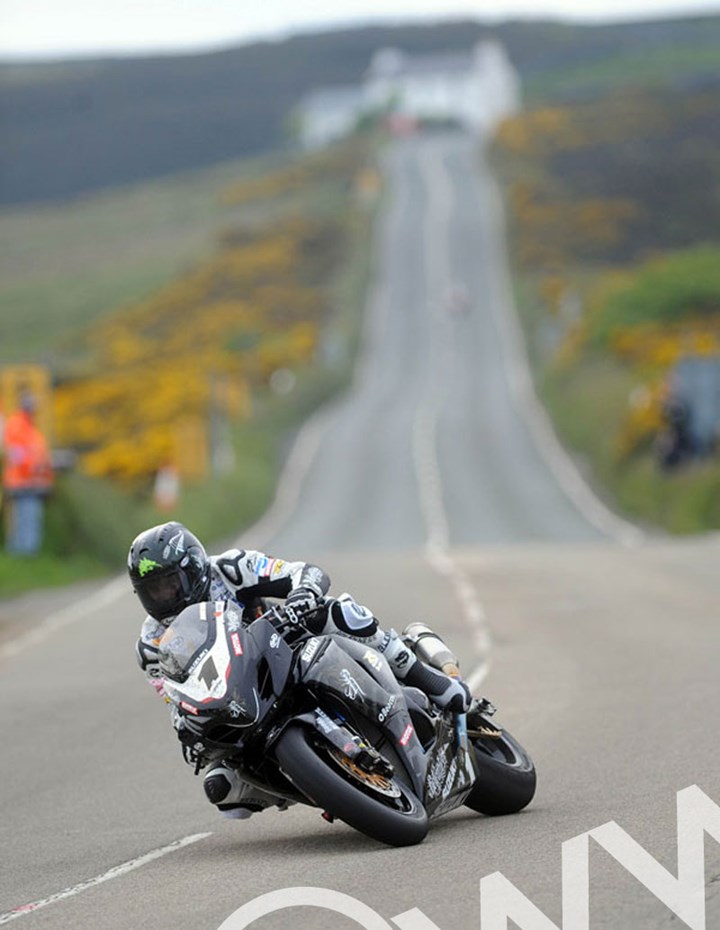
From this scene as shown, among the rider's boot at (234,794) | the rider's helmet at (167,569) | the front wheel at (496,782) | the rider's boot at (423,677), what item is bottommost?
the front wheel at (496,782)

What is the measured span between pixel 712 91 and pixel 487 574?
11840 cm

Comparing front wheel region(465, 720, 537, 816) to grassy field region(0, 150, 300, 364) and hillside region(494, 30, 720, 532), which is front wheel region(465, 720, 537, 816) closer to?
hillside region(494, 30, 720, 532)

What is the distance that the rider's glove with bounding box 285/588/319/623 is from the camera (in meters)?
8.23

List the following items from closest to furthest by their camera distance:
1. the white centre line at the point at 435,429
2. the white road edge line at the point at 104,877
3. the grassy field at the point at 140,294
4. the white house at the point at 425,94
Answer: the white road edge line at the point at 104,877, the white centre line at the point at 435,429, the grassy field at the point at 140,294, the white house at the point at 425,94

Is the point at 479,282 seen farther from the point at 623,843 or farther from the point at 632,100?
the point at 623,843

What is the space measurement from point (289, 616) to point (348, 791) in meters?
0.92

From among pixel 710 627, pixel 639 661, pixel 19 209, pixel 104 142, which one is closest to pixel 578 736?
pixel 639 661

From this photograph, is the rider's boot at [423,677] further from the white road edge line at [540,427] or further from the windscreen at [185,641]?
the white road edge line at [540,427]

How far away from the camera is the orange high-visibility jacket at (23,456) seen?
82.1ft

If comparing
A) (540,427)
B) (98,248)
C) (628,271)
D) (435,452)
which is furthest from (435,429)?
(98,248)

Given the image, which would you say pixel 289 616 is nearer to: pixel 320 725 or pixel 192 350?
pixel 320 725

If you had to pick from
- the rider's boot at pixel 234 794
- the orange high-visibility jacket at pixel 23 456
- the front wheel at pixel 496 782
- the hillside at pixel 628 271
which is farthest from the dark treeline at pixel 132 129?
the rider's boot at pixel 234 794

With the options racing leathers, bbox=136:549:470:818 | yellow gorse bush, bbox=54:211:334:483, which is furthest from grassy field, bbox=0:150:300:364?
racing leathers, bbox=136:549:470:818

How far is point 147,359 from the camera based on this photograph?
78.6 meters
